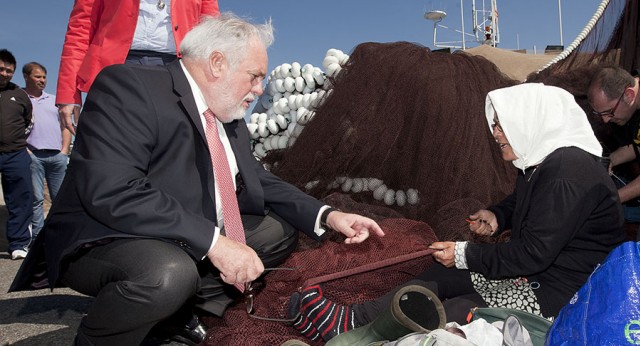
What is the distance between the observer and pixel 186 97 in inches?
83.6

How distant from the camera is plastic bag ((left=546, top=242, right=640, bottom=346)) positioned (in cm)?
127

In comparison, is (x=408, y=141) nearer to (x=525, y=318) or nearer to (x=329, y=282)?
(x=329, y=282)

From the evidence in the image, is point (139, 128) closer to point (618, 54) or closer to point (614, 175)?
point (614, 175)

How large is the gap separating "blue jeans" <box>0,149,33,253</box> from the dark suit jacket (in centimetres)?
344

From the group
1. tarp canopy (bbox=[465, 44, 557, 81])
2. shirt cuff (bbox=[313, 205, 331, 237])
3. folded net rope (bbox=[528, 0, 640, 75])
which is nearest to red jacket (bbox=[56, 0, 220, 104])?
shirt cuff (bbox=[313, 205, 331, 237])

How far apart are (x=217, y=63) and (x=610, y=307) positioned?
164cm

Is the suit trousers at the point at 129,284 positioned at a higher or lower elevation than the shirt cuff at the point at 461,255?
higher

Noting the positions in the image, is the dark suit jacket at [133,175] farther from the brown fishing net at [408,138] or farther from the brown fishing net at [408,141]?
the brown fishing net at [408,138]

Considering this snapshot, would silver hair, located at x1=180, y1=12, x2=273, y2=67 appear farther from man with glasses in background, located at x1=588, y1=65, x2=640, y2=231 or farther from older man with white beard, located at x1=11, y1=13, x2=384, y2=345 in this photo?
man with glasses in background, located at x1=588, y1=65, x2=640, y2=231

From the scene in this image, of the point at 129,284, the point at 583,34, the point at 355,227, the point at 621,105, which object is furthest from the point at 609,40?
the point at 129,284

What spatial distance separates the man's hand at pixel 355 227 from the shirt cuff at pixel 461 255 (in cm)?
33

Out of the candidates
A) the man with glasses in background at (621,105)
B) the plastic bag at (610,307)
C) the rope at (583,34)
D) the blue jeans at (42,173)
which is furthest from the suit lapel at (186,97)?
the blue jeans at (42,173)

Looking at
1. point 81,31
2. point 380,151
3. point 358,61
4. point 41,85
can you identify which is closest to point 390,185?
point 380,151

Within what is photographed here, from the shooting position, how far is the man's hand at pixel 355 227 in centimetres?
231
